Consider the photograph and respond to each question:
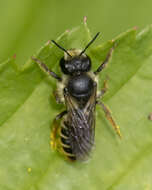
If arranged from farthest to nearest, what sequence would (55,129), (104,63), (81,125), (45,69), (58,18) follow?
(58,18)
(55,129)
(81,125)
(104,63)
(45,69)

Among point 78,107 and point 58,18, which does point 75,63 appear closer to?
point 78,107

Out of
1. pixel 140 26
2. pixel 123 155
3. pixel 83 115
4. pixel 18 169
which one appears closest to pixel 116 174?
pixel 123 155

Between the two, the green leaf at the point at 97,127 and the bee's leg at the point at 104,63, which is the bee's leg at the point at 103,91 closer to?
the green leaf at the point at 97,127

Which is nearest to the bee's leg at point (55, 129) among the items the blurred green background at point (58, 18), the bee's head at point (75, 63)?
the bee's head at point (75, 63)

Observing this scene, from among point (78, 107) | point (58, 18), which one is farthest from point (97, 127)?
point (58, 18)

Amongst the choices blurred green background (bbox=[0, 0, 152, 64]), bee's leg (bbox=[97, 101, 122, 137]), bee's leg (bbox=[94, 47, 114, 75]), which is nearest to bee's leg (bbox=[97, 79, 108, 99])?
bee's leg (bbox=[97, 101, 122, 137])

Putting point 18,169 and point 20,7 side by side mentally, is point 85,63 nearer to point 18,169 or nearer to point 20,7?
point 18,169
